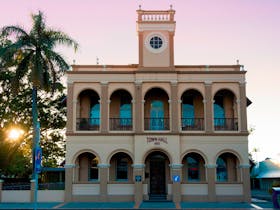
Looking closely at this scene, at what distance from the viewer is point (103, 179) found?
1044 inches

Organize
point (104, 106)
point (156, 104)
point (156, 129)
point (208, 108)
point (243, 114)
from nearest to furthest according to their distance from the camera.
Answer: point (243, 114), point (208, 108), point (104, 106), point (156, 129), point (156, 104)

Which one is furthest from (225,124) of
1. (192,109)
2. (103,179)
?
(103,179)

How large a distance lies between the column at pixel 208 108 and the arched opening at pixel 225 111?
1.28 metres

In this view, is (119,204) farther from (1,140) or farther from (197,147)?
(1,140)

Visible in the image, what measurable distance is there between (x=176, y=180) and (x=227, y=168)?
4248 millimetres

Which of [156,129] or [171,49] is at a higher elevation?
[171,49]

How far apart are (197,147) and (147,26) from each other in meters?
8.75

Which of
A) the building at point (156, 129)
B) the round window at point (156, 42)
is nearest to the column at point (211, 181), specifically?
the building at point (156, 129)

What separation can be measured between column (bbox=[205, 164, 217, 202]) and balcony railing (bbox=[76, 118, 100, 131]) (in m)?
7.84

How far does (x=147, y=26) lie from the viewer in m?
28.2

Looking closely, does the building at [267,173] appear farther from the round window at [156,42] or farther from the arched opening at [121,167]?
the round window at [156,42]

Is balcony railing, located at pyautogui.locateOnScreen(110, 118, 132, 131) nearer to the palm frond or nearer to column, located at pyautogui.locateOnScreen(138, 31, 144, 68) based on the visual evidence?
column, located at pyautogui.locateOnScreen(138, 31, 144, 68)

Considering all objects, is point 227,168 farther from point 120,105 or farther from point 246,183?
point 120,105

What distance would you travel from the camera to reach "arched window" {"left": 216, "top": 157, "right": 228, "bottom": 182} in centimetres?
2833
